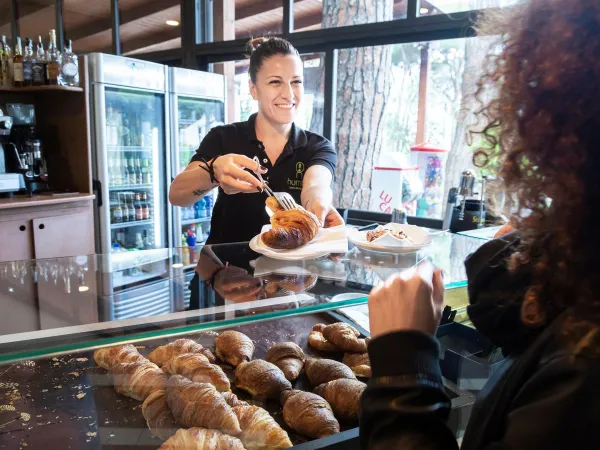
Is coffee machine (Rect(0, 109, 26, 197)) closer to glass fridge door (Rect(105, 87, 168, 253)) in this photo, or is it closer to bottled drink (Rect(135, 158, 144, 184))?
glass fridge door (Rect(105, 87, 168, 253))

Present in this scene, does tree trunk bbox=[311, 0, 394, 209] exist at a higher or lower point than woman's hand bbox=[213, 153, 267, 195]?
higher

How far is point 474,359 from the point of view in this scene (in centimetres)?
120

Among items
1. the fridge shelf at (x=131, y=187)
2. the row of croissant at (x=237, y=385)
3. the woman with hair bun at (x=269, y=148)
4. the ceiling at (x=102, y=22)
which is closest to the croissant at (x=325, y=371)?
the row of croissant at (x=237, y=385)

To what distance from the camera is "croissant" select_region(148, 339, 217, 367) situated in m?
1.27

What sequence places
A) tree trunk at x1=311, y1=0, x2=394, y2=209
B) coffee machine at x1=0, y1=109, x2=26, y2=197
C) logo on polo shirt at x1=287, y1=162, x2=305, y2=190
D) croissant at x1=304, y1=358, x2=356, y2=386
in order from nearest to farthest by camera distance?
croissant at x1=304, y1=358, x2=356, y2=386 → logo on polo shirt at x1=287, y1=162, x2=305, y2=190 → coffee machine at x1=0, y1=109, x2=26, y2=197 → tree trunk at x1=311, y1=0, x2=394, y2=209

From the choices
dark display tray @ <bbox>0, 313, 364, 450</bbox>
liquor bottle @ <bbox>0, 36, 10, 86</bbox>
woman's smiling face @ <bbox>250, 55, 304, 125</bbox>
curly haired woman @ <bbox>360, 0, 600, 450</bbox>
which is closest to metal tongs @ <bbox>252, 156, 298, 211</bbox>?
dark display tray @ <bbox>0, 313, 364, 450</bbox>

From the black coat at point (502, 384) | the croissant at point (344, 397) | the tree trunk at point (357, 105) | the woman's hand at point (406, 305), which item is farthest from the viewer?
the tree trunk at point (357, 105)

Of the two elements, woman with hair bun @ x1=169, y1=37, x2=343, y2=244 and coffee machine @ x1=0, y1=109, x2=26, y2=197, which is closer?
woman with hair bun @ x1=169, y1=37, x2=343, y2=244

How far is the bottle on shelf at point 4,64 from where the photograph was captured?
11.4 ft

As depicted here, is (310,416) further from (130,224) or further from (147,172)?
(147,172)

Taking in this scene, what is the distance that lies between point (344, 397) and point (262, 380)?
0.66ft

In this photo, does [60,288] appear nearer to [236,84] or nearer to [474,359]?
[474,359]

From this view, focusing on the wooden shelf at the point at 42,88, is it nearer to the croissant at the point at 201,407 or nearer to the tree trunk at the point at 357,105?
the tree trunk at the point at 357,105

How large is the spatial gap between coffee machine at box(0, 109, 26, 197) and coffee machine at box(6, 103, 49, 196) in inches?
0.7
